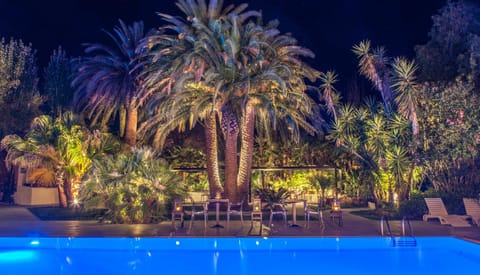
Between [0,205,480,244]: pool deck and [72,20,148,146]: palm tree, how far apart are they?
24.3 ft

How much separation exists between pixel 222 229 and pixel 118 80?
428 inches

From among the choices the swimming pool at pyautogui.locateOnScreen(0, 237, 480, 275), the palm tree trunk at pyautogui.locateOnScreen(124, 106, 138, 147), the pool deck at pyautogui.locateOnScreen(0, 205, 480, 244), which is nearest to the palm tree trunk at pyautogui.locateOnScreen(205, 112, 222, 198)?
the pool deck at pyautogui.locateOnScreen(0, 205, 480, 244)

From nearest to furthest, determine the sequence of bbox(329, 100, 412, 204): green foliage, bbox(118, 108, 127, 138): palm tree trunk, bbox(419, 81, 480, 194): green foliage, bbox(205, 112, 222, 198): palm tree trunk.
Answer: bbox(419, 81, 480, 194): green foliage, bbox(329, 100, 412, 204): green foliage, bbox(205, 112, 222, 198): palm tree trunk, bbox(118, 108, 127, 138): palm tree trunk

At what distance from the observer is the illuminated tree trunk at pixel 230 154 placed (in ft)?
60.5

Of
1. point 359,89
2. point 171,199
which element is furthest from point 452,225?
point 359,89

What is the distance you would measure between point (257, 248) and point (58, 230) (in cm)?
552

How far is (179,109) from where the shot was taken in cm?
1852

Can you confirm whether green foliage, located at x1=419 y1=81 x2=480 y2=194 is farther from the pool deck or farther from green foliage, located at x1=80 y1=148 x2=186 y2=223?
green foliage, located at x1=80 y1=148 x2=186 y2=223

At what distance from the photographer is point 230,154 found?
1878cm

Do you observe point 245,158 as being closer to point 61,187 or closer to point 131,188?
point 131,188

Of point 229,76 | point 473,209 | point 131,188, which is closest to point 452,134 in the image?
point 473,209

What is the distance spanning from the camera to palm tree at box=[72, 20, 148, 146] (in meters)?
21.5

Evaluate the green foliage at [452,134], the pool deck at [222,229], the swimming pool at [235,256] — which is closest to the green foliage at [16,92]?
the pool deck at [222,229]

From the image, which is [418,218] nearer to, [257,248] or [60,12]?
[257,248]
